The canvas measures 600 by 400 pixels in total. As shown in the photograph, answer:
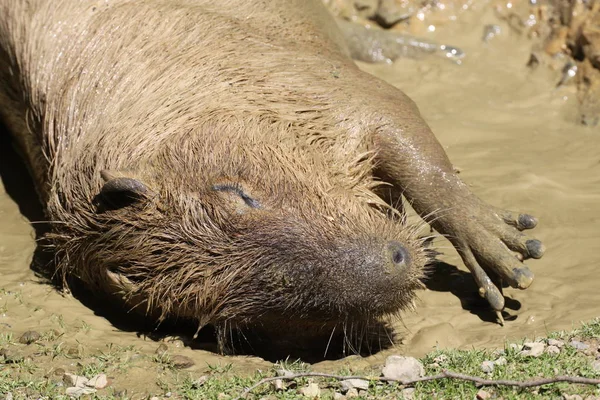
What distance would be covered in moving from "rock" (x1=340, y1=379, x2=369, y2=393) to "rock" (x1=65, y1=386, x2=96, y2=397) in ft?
3.83

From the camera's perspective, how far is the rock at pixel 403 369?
421 cm

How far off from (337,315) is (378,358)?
1.50 ft

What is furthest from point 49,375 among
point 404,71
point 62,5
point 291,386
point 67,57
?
point 404,71

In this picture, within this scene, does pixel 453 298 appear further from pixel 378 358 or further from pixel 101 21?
pixel 101 21

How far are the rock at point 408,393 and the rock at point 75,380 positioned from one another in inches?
59.0

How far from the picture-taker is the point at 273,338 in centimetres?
488

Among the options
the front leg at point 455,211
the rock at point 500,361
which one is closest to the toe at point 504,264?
the front leg at point 455,211

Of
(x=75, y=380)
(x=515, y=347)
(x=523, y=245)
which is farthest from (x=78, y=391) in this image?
(x=523, y=245)

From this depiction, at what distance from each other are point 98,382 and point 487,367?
180 cm

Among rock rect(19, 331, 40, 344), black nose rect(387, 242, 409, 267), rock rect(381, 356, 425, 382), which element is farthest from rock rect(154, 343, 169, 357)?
black nose rect(387, 242, 409, 267)

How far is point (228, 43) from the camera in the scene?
568 cm

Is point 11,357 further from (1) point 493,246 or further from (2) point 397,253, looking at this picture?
(1) point 493,246

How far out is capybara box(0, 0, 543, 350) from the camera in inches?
175

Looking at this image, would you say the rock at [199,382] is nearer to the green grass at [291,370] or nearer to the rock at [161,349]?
the green grass at [291,370]
